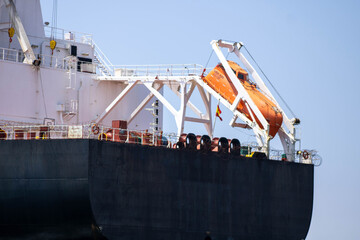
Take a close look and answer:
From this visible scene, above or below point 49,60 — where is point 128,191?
below

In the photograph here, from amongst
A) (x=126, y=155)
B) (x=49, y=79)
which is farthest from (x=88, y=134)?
(x=49, y=79)

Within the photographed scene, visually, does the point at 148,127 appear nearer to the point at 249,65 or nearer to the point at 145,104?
the point at 145,104

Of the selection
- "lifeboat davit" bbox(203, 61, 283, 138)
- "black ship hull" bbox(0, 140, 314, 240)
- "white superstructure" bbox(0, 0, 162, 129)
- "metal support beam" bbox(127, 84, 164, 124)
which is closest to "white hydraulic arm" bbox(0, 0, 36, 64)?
"white superstructure" bbox(0, 0, 162, 129)

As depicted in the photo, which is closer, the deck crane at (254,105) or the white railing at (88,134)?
the white railing at (88,134)

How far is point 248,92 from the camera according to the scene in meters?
44.0

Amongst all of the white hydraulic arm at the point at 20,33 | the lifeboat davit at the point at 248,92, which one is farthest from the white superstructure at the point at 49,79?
the lifeboat davit at the point at 248,92

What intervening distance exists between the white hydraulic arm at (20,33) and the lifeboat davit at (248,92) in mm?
8353

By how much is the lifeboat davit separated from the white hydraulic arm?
27.4 feet

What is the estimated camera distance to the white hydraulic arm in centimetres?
4212

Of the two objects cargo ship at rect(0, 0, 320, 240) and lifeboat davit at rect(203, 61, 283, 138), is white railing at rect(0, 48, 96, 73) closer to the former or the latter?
cargo ship at rect(0, 0, 320, 240)

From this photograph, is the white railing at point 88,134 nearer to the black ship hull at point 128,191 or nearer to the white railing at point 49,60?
the black ship hull at point 128,191

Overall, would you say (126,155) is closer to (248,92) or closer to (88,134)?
(88,134)

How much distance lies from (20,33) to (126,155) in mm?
9618

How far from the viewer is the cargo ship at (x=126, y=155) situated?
35.3 metres
